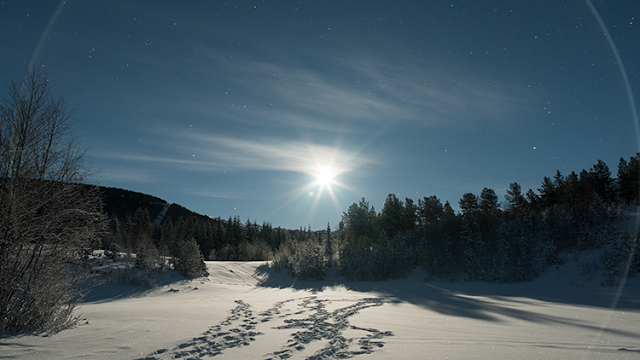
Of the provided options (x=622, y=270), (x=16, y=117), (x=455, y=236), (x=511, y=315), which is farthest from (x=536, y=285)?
(x=16, y=117)

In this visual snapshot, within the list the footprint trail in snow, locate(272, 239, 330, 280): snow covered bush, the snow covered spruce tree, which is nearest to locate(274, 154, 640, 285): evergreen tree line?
locate(272, 239, 330, 280): snow covered bush

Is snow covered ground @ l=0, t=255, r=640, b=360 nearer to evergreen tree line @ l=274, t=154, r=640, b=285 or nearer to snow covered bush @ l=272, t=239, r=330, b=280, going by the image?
evergreen tree line @ l=274, t=154, r=640, b=285

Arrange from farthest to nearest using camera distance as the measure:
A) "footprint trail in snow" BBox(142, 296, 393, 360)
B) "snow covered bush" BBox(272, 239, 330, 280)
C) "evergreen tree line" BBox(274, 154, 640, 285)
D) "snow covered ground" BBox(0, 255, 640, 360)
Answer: "snow covered bush" BBox(272, 239, 330, 280)
"evergreen tree line" BBox(274, 154, 640, 285)
"footprint trail in snow" BBox(142, 296, 393, 360)
"snow covered ground" BBox(0, 255, 640, 360)

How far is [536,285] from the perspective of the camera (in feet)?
65.5

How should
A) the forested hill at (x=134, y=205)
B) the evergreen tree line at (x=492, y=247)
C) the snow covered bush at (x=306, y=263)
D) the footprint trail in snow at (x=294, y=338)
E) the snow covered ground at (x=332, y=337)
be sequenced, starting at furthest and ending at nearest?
the forested hill at (x=134, y=205) < the snow covered bush at (x=306, y=263) < the evergreen tree line at (x=492, y=247) < the footprint trail in snow at (x=294, y=338) < the snow covered ground at (x=332, y=337)

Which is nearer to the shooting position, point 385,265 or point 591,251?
point 591,251

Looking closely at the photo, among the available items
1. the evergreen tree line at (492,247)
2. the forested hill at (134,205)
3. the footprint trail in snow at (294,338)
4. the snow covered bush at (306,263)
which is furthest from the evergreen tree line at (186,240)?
the forested hill at (134,205)

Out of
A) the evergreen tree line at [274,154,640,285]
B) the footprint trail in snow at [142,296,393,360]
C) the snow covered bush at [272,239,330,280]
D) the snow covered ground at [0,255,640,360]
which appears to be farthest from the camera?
the snow covered bush at [272,239,330,280]

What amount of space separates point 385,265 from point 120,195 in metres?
118

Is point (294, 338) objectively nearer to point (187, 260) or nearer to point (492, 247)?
point (187, 260)

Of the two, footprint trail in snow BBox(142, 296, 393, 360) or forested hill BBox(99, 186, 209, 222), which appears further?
forested hill BBox(99, 186, 209, 222)

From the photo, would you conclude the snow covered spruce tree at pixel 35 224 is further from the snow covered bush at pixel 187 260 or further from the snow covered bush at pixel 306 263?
the snow covered bush at pixel 306 263

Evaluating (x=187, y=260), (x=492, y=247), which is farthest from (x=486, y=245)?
(x=187, y=260)

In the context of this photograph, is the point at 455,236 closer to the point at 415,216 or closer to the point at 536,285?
the point at 536,285
